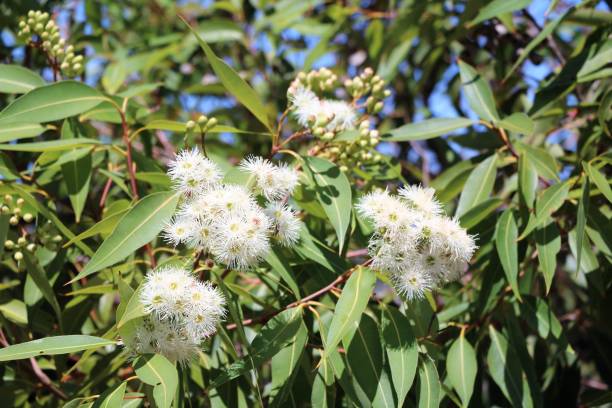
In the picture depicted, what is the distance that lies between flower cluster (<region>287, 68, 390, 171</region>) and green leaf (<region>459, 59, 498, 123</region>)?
34 cm

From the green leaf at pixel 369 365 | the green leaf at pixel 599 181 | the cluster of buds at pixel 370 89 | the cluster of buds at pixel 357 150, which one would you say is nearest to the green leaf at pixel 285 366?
the green leaf at pixel 369 365

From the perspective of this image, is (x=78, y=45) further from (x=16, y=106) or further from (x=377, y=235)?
(x=377, y=235)

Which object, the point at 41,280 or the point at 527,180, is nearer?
the point at 41,280

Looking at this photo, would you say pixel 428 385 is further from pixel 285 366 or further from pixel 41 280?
pixel 41 280

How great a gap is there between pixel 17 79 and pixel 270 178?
0.84m

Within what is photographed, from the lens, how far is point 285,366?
58.5 inches

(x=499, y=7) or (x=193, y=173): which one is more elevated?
(x=499, y=7)

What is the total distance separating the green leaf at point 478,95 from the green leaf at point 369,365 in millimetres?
878

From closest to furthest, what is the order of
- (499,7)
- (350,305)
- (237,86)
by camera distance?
(350,305) → (237,86) → (499,7)

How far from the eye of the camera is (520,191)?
1.82 meters

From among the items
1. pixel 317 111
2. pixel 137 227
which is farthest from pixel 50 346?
pixel 317 111

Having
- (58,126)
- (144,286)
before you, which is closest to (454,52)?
(58,126)

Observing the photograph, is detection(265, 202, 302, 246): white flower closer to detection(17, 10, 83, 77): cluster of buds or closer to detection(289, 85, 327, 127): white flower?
detection(289, 85, 327, 127): white flower

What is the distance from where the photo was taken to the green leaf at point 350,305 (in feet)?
4.28
